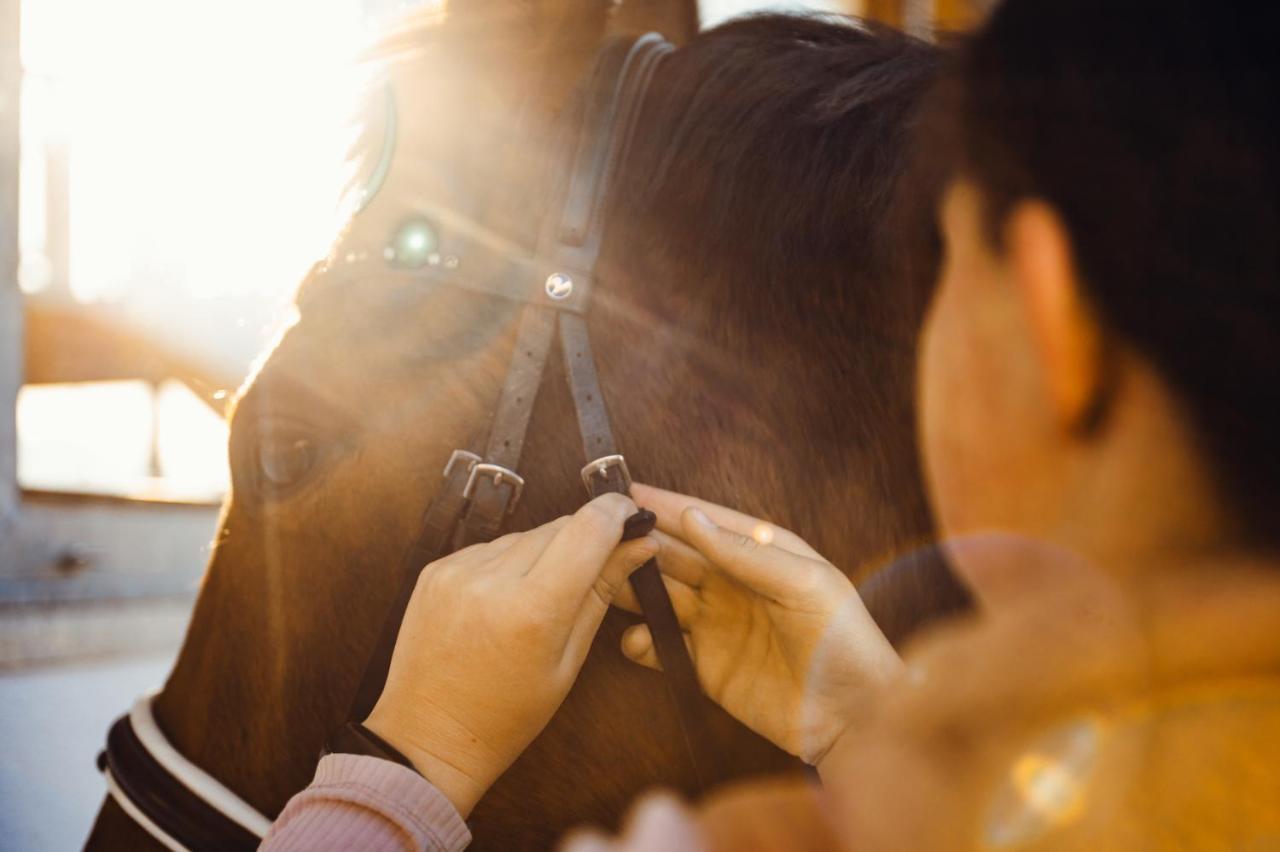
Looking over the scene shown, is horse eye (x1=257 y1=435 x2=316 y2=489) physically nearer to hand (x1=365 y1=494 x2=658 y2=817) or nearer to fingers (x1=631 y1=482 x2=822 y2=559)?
hand (x1=365 y1=494 x2=658 y2=817)

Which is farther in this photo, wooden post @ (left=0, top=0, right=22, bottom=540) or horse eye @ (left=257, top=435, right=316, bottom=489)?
wooden post @ (left=0, top=0, right=22, bottom=540)

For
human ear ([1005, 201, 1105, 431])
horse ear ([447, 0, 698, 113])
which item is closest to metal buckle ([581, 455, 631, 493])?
horse ear ([447, 0, 698, 113])

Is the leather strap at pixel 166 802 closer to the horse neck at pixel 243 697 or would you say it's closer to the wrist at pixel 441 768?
the horse neck at pixel 243 697

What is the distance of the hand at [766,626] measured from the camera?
3.59ft

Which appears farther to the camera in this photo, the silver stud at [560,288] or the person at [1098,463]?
the silver stud at [560,288]

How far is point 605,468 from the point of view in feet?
4.03

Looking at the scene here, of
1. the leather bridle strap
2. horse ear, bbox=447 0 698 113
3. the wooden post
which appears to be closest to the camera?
the leather bridle strap

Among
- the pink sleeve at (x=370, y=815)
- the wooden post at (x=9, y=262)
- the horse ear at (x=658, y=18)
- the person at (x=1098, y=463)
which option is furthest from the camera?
the wooden post at (x=9, y=262)

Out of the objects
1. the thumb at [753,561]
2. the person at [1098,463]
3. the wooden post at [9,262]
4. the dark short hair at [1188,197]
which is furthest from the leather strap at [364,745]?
the wooden post at [9,262]

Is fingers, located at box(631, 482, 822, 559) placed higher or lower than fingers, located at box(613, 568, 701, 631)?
higher

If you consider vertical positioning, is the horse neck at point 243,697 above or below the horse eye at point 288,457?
below

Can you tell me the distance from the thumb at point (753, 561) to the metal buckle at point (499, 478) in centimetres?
Answer: 23

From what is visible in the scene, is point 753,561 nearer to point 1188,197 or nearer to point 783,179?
point 783,179

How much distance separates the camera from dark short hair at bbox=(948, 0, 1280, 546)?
45cm
